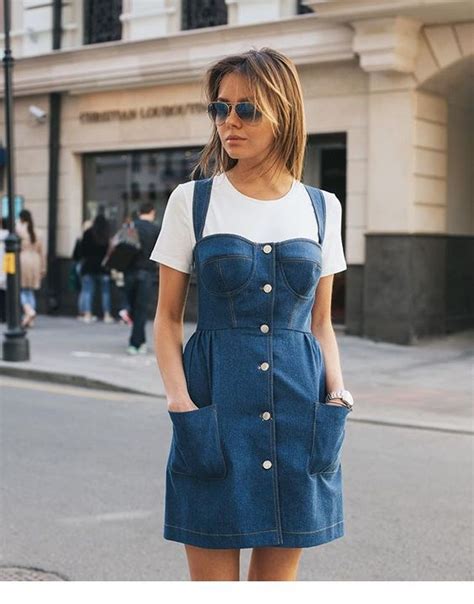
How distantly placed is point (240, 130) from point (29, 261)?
14050mm

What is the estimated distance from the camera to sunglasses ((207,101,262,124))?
2.72m

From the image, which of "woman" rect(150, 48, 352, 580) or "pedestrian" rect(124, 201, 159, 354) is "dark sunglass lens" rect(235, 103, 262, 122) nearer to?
"woman" rect(150, 48, 352, 580)

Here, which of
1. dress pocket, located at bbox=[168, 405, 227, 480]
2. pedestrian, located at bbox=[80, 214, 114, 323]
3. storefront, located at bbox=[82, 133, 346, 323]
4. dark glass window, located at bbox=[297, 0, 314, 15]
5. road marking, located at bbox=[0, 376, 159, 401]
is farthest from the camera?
pedestrian, located at bbox=[80, 214, 114, 323]

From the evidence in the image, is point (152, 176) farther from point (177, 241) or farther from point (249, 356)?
point (249, 356)

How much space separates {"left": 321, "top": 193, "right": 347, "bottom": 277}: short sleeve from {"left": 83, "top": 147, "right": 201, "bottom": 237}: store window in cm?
1470

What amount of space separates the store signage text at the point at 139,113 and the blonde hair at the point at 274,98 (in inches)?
560

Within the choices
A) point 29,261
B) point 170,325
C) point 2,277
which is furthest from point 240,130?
point 2,277

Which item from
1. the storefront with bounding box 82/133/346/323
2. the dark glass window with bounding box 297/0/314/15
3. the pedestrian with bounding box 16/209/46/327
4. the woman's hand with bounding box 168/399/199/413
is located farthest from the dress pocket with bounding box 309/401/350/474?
the pedestrian with bounding box 16/209/46/327

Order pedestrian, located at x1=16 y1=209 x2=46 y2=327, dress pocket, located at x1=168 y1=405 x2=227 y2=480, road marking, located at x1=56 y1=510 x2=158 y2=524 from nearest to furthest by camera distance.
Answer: dress pocket, located at x1=168 y1=405 x2=227 y2=480 → road marking, located at x1=56 y1=510 x2=158 y2=524 → pedestrian, located at x1=16 y1=209 x2=46 y2=327

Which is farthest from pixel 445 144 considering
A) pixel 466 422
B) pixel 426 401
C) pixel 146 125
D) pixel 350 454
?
pixel 350 454

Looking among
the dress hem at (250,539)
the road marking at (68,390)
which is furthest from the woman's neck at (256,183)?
the road marking at (68,390)

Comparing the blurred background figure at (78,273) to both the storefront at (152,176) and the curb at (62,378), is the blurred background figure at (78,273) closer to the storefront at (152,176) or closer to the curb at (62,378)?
the storefront at (152,176)

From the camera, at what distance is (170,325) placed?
111 inches
